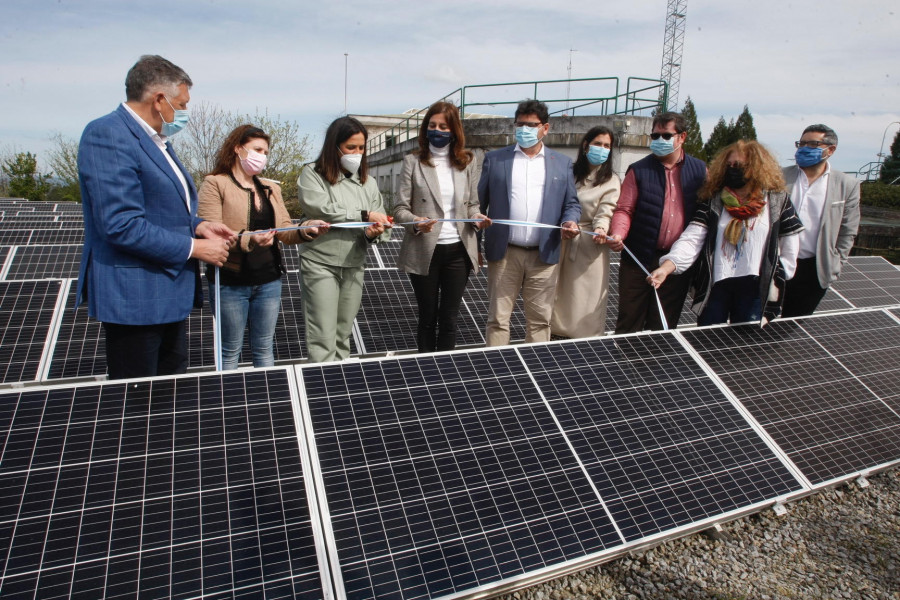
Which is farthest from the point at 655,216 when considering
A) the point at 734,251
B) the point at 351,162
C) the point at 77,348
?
the point at 77,348

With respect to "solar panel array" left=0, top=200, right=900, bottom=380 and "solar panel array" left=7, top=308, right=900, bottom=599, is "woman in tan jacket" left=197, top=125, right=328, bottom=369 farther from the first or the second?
"solar panel array" left=7, top=308, right=900, bottom=599

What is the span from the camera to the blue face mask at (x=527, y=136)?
4461 mm

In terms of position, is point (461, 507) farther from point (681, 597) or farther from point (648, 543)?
point (681, 597)

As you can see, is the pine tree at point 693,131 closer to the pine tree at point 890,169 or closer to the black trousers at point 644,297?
the pine tree at point 890,169

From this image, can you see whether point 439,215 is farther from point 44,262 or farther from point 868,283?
point 868,283

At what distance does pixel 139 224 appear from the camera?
2604 millimetres

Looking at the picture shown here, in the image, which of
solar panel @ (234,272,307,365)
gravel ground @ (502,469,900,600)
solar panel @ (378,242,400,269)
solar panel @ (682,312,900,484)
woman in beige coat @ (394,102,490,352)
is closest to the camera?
gravel ground @ (502,469,900,600)

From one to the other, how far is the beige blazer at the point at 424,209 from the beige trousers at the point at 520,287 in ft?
0.93

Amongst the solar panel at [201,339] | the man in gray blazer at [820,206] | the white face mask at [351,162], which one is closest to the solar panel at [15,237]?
the solar panel at [201,339]

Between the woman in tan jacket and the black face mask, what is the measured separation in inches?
115

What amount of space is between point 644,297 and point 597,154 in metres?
1.30

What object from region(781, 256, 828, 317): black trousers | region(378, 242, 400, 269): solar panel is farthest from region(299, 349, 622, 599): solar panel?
region(378, 242, 400, 269): solar panel

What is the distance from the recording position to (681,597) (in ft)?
8.00

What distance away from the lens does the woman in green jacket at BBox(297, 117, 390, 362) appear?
4.02m
